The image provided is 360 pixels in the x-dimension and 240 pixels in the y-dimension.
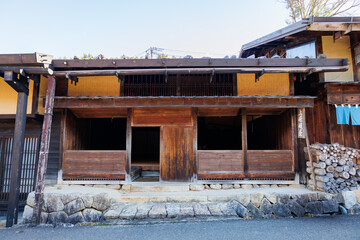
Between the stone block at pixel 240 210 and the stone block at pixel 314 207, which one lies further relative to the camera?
the stone block at pixel 314 207

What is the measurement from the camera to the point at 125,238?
4367mm

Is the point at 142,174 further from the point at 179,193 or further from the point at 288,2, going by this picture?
the point at 288,2

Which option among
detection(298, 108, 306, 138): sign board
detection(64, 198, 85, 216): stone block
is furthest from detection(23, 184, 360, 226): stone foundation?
detection(298, 108, 306, 138): sign board

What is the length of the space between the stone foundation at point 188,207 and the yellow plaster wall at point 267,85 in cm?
364

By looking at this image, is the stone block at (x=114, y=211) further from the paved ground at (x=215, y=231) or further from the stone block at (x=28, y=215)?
the stone block at (x=28, y=215)

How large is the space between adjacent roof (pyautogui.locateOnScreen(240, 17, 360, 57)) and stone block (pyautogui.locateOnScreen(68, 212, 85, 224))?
9909mm

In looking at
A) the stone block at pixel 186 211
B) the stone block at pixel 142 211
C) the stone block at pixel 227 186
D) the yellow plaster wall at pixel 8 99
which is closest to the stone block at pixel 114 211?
the stone block at pixel 142 211

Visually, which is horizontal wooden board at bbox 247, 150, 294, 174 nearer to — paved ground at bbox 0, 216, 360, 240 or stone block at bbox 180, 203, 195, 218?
paved ground at bbox 0, 216, 360, 240

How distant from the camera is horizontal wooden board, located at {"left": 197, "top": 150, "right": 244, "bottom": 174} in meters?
6.96

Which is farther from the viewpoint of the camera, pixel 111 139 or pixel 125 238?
pixel 111 139

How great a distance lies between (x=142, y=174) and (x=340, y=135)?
833 cm

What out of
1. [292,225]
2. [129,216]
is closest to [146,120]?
[129,216]

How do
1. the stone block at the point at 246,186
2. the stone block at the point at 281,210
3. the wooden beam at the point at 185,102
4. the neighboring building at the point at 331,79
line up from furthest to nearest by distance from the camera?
the neighboring building at the point at 331,79 → the stone block at the point at 246,186 → the wooden beam at the point at 185,102 → the stone block at the point at 281,210

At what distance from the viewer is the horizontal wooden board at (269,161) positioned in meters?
6.98
